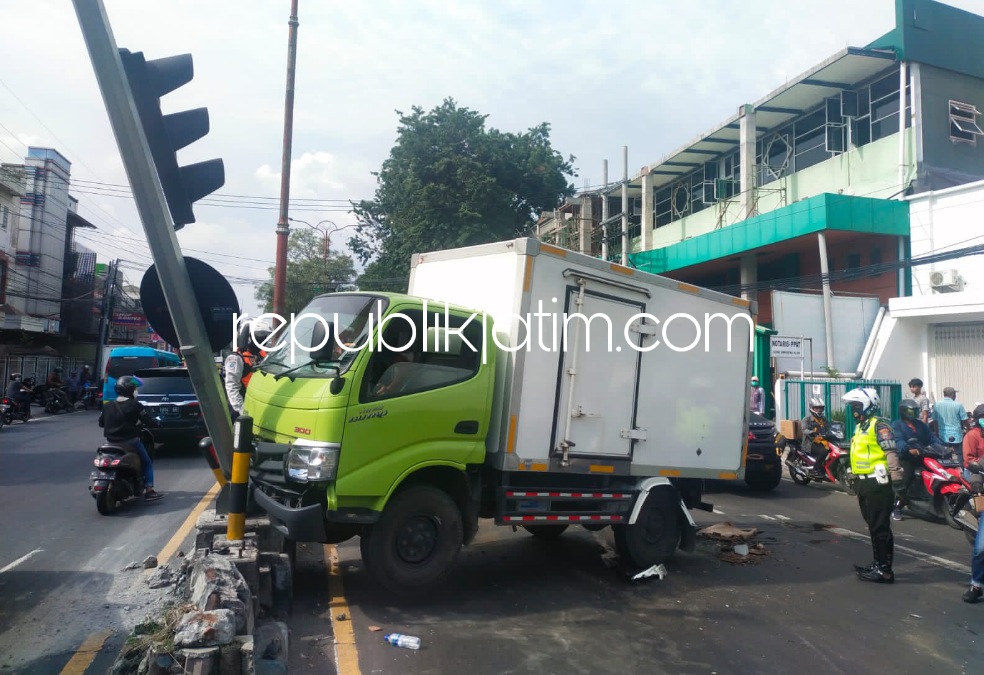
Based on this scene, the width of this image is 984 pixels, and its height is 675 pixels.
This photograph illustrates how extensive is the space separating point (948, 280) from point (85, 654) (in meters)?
20.2

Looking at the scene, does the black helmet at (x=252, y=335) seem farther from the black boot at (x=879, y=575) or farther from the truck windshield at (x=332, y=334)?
the black boot at (x=879, y=575)

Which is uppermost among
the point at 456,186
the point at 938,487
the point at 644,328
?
the point at 456,186

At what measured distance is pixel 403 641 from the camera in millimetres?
4605

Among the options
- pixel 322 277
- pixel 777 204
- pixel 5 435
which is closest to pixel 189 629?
pixel 5 435

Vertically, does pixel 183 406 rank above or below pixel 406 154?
below

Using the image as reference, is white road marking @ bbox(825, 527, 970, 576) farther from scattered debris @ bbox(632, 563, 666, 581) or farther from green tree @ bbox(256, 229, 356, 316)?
green tree @ bbox(256, 229, 356, 316)

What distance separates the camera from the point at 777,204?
2523 centimetres

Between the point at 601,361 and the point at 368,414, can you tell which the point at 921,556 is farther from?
the point at 368,414

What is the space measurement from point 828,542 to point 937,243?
46.2 ft

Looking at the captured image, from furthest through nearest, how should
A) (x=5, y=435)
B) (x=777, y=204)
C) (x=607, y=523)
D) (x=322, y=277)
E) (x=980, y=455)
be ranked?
(x=322, y=277)
(x=777, y=204)
(x=5, y=435)
(x=980, y=455)
(x=607, y=523)

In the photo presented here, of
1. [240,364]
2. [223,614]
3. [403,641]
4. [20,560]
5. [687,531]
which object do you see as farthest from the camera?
[240,364]

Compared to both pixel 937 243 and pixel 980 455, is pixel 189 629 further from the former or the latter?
pixel 937 243

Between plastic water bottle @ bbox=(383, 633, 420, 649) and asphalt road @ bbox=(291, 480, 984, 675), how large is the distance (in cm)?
5

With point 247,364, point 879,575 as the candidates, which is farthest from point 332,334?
point 879,575
